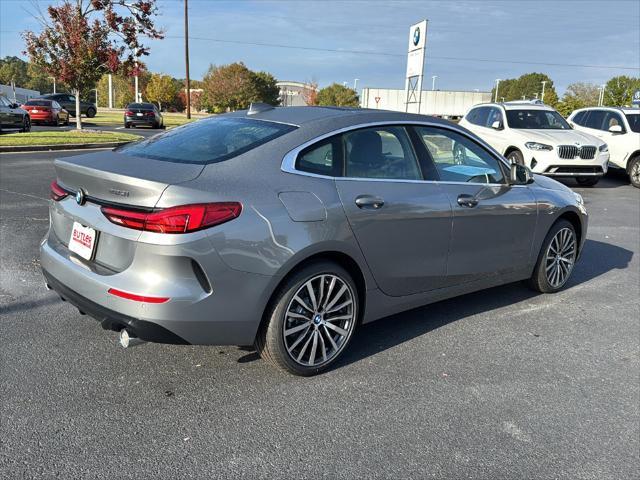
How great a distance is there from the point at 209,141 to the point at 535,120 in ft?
38.7

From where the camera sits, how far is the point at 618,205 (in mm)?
11344

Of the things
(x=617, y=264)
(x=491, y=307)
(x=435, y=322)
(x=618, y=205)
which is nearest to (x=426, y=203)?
(x=435, y=322)

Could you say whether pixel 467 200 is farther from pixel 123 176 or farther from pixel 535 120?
pixel 535 120

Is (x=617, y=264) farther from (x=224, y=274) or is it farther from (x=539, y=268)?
(x=224, y=274)

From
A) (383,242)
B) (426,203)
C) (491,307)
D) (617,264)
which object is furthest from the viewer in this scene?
(617,264)

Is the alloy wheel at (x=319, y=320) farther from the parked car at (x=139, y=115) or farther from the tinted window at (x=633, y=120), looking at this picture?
the parked car at (x=139, y=115)

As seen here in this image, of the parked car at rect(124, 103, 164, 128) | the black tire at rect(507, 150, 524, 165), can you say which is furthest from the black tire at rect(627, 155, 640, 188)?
the parked car at rect(124, 103, 164, 128)

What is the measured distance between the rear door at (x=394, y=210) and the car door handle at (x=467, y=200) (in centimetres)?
16

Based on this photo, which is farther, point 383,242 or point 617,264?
point 617,264

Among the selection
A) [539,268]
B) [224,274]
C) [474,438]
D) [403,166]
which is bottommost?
[474,438]

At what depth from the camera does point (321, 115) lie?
3848 millimetres

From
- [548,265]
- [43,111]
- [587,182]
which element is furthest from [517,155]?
[43,111]

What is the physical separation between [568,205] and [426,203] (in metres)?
2.05

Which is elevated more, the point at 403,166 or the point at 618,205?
the point at 403,166
